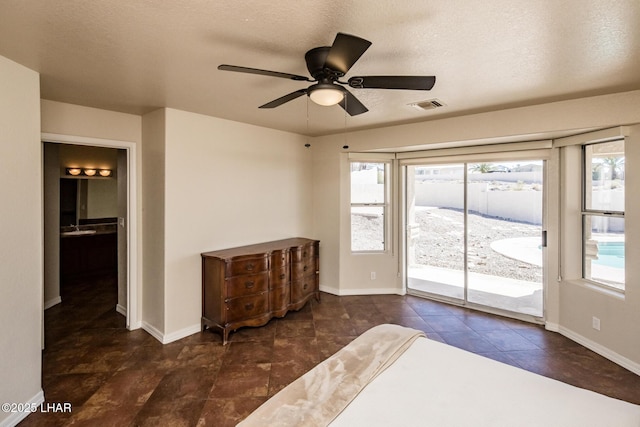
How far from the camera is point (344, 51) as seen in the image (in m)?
1.49

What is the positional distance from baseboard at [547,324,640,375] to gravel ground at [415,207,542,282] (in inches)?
25.0

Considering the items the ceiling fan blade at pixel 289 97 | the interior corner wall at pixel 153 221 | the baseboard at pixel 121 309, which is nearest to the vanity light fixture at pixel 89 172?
the baseboard at pixel 121 309

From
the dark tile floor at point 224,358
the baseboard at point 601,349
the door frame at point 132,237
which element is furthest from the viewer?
the door frame at point 132,237

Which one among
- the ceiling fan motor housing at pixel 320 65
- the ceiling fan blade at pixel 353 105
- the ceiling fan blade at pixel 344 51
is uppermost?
the ceiling fan motor housing at pixel 320 65

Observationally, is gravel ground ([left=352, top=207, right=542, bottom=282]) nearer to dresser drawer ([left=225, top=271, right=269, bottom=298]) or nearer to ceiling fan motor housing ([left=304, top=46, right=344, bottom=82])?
dresser drawer ([left=225, top=271, right=269, bottom=298])

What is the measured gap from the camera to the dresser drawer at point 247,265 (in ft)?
10.6

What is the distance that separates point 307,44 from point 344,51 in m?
0.51

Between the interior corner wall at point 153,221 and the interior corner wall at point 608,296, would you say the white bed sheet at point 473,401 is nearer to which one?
the interior corner wall at point 608,296

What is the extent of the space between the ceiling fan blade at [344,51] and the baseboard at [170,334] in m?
3.13

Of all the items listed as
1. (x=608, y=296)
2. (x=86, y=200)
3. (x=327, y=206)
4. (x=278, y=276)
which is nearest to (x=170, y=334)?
(x=278, y=276)

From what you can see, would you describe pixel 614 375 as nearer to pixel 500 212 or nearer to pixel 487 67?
pixel 500 212

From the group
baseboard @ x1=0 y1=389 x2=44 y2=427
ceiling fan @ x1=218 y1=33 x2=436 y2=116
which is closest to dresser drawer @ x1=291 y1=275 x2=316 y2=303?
baseboard @ x1=0 y1=389 x2=44 y2=427

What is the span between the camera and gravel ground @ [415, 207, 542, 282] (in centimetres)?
393

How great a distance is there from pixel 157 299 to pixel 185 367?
93cm
